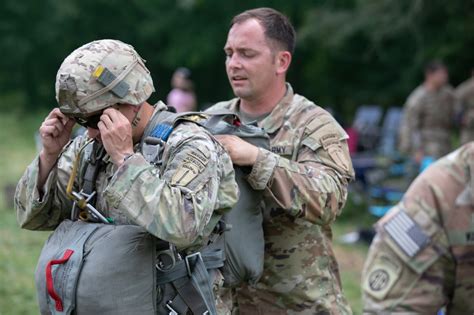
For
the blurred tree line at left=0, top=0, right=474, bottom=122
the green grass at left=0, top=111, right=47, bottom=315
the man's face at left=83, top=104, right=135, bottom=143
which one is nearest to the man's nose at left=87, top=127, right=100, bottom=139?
the man's face at left=83, top=104, right=135, bottom=143

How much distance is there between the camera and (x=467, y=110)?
12656 millimetres

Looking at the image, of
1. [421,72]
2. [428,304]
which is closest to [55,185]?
[428,304]

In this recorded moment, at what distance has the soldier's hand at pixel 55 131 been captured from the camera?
3.18 meters

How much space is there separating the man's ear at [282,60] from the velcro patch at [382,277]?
4.18 ft

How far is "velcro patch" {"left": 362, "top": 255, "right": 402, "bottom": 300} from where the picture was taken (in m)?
3.02

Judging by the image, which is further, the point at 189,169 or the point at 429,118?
the point at 429,118

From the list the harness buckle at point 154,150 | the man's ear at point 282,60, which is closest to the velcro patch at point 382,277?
the harness buckle at point 154,150

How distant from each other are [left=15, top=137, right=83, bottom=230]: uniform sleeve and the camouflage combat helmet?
1.40 feet

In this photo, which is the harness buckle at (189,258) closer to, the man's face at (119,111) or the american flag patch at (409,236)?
the man's face at (119,111)

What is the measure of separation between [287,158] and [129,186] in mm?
1188

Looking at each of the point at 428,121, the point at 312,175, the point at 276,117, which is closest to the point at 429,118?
the point at 428,121

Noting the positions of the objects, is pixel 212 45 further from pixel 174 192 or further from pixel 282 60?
pixel 174 192

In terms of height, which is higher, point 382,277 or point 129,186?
point 129,186

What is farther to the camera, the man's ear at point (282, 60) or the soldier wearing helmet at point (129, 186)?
the man's ear at point (282, 60)
